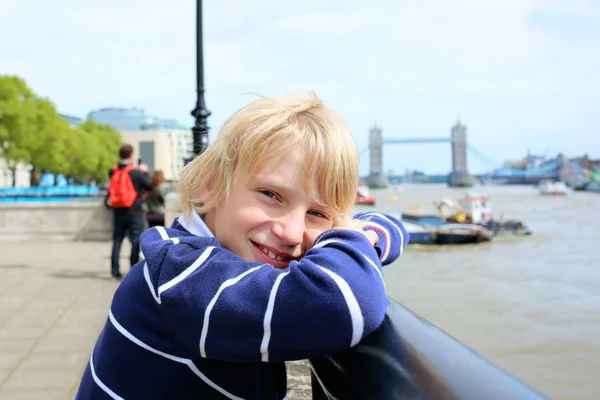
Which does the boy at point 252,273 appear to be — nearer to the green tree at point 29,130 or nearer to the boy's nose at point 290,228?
the boy's nose at point 290,228


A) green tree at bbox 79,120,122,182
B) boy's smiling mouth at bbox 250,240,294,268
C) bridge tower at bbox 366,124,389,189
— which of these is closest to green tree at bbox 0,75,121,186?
green tree at bbox 79,120,122,182

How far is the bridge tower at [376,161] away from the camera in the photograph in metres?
105

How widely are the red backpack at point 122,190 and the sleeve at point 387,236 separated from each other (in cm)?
606

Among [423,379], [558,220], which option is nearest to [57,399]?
[423,379]

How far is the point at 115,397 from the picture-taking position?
110 centimetres

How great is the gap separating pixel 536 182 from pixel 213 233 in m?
125

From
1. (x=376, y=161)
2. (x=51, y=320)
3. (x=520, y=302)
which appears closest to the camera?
(x=51, y=320)

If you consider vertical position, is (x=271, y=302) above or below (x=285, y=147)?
below

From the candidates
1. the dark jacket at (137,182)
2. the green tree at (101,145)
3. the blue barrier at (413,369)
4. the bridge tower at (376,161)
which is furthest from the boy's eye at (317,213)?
the bridge tower at (376,161)

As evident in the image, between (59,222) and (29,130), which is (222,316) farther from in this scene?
(29,130)

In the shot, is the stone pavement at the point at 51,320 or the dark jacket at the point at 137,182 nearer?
the stone pavement at the point at 51,320

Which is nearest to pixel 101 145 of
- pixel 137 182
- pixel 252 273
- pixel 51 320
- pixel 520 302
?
pixel 520 302

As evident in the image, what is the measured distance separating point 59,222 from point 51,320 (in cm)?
691

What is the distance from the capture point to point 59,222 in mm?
11297
